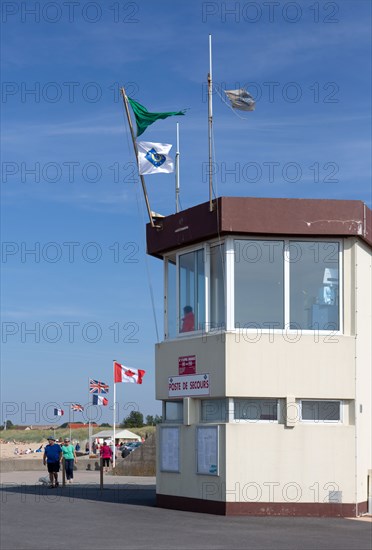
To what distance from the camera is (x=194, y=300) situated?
2342 centimetres

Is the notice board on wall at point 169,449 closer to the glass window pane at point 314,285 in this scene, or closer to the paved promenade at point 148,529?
the paved promenade at point 148,529

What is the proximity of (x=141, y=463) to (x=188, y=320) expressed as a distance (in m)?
19.5

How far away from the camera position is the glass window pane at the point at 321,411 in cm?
2189

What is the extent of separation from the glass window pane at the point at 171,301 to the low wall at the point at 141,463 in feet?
57.7

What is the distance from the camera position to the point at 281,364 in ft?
71.6

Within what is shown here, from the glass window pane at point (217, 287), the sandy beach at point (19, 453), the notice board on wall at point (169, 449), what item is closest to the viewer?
the glass window pane at point (217, 287)

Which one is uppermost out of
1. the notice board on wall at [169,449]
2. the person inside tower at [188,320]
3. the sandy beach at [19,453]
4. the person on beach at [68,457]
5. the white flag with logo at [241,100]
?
→ the white flag with logo at [241,100]

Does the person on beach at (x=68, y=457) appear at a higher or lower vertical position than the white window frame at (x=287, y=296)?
lower

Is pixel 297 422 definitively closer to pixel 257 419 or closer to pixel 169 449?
pixel 257 419

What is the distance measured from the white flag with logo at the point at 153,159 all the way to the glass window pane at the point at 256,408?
594 centimetres

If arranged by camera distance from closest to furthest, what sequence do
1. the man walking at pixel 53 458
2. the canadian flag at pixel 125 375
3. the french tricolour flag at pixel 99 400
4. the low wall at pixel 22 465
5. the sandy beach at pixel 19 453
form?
the man walking at pixel 53 458
the low wall at pixel 22 465
the canadian flag at pixel 125 375
the french tricolour flag at pixel 99 400
the sandy beach at pixel 19 453

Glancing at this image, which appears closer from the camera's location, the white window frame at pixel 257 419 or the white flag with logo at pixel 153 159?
the white window frame at pixel 257 419

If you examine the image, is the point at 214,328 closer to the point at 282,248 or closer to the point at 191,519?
the point at 282,248

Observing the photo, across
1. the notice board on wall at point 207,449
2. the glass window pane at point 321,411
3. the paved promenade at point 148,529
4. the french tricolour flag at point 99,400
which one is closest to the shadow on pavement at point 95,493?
the paved promenade at point 148,529
